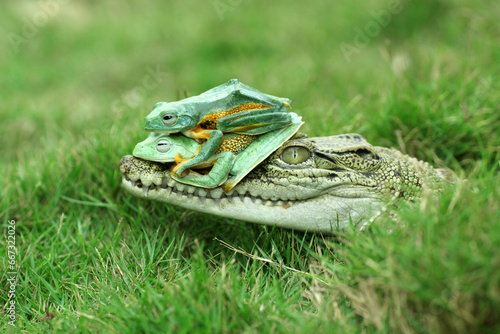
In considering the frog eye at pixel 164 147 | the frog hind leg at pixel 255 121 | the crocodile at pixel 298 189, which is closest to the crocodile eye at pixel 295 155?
the crocodile at pixel 298 189

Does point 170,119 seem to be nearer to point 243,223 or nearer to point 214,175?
point 214,175

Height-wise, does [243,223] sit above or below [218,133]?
below

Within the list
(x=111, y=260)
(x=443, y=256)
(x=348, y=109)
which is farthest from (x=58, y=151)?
(x=443, y=256)

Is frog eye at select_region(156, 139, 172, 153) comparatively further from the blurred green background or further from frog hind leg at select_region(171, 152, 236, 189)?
the blurred green background

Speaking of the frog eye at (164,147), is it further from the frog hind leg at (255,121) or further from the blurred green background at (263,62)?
the blurred green background at (263,62)

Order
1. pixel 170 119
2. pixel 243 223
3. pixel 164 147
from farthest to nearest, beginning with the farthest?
pixel 243 223, pixel 164 147, pixel 170 119

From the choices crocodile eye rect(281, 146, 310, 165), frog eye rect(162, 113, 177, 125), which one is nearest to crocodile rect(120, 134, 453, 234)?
crocodile eye rect(281, 146, 310, 165)

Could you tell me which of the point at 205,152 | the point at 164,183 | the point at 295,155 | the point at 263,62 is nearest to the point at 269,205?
the point at 295,155
